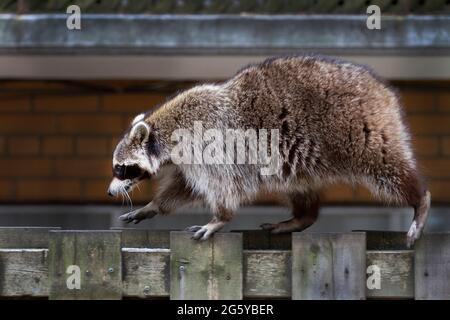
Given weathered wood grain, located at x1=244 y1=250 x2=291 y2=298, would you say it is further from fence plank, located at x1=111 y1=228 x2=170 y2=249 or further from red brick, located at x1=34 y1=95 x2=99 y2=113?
red brick, located at x1=34 y1=95 x2=99 y2=113

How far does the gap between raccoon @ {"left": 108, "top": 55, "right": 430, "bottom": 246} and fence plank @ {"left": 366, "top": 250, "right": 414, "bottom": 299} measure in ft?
2.13

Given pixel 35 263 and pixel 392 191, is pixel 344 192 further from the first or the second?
pixel 35 263

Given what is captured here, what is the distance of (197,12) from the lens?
809 centimetres

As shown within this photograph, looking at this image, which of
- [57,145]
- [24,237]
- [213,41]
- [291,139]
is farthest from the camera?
[57,145]

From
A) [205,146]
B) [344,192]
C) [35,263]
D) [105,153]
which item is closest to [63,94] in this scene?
[105,153]

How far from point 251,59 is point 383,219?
7.60 ft

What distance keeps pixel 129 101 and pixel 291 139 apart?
5.27 meters

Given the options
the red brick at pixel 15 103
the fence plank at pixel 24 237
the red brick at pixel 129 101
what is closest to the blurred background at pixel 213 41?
the red brick at pixel 129 101

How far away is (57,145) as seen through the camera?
9.45m

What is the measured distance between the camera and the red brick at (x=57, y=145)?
9445 mm

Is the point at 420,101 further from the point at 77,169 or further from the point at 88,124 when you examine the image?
the point at 77,169

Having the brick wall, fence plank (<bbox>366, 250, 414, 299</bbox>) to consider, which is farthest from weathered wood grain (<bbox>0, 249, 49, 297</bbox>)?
the brick wall

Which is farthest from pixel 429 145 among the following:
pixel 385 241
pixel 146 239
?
pixel 146 239

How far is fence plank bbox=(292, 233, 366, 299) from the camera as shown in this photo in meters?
3.46
